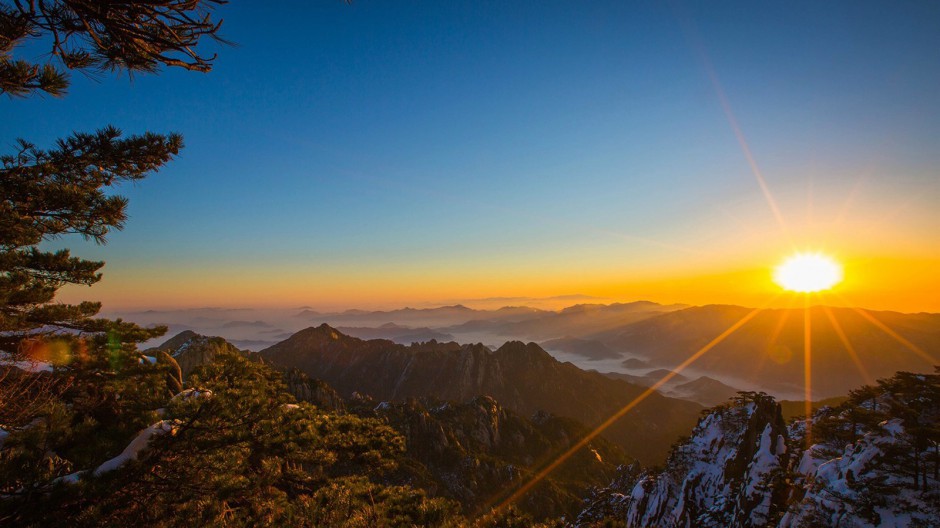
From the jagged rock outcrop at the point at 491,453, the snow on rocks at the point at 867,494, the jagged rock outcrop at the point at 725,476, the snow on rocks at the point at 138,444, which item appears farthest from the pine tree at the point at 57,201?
the jagged rock outcrop at the point at 491,453

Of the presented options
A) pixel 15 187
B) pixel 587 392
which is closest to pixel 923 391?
pixel 15 187

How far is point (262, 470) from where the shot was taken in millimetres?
11039

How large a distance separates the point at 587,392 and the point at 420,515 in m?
208

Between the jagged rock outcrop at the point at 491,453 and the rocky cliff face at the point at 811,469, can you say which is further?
the jagged rock outcrop at the point at 491,453

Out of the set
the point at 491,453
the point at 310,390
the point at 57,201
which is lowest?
the point at 491,453

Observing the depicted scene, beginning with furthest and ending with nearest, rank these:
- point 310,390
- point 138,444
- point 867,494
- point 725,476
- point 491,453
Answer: point 491,453 → point 310,390 → point 725,476 → point 867,494 → point 138,444

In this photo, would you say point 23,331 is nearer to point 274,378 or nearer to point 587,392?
point 274,378

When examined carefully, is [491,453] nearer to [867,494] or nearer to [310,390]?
[310,390]

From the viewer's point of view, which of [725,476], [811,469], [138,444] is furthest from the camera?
[725,476]

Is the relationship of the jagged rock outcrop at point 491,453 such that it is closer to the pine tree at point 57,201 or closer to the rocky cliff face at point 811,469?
the rocky cliff face at point 811,469

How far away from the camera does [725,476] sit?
86.8 ft

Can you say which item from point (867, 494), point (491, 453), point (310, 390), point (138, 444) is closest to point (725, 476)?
point (867, 494)

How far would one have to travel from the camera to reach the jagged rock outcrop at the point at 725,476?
72.0 feet

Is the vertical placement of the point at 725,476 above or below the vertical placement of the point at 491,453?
above
